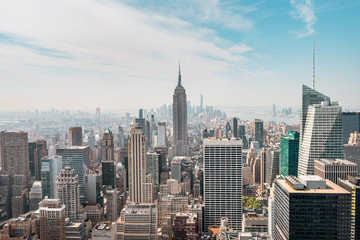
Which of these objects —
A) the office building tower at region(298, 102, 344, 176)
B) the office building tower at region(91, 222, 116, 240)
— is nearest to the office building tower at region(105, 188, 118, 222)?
the office building tower at region(91, 222, 116, 240)

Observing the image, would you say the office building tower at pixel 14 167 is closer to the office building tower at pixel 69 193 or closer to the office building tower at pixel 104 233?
the office building tower at pixel 69 193

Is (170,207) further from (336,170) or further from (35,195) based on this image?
(35,195)

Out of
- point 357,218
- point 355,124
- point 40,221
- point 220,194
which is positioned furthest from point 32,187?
point 355,124

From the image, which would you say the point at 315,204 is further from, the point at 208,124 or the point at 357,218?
the point at 208,124

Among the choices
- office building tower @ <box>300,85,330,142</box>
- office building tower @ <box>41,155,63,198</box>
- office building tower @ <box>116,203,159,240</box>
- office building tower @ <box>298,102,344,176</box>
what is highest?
office building tower @ <box>300,85,330,142</box>

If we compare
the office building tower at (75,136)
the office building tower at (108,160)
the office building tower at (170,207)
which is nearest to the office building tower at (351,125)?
the office building tower at (170,207)

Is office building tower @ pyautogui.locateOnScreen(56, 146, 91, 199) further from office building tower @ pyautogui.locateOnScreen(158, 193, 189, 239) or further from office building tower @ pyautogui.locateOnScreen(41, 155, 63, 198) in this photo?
office building tower @ pyautogui.locateOnScreen(158, 193, 189, 239)
